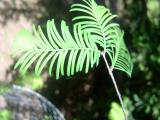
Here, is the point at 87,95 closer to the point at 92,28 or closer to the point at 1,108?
the point at 1,108

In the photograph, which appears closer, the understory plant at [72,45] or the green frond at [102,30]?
the understory plant at [72,45]

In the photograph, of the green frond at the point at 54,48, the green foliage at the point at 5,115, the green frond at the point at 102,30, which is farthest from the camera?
the green foliage at the point at 5,115

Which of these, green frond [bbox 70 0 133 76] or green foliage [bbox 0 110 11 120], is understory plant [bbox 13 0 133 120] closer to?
green frond [bbox 70 0 133 76]

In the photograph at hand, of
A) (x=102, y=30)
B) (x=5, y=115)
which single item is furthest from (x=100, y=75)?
(x=102, y=30)

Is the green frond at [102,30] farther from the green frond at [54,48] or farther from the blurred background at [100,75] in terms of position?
the blurred background at [100,75]

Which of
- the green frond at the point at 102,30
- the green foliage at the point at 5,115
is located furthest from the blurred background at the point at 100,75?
the green frond at the point at 102,30

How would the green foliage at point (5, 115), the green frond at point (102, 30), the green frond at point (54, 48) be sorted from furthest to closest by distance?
the green foliage at point (5, 115), the green frond at point (102, 30), the green frond at point (54, 48)

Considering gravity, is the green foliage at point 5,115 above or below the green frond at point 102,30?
below

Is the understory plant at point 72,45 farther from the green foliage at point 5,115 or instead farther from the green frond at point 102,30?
the green foliage at point 5,115

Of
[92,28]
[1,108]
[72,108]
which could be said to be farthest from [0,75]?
[92,28]
